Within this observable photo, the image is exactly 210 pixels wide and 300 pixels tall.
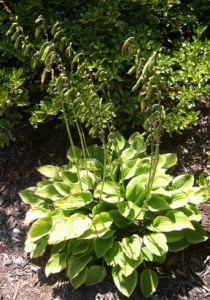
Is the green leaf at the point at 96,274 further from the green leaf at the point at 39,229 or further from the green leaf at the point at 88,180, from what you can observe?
the green leaf at the point at 88,180

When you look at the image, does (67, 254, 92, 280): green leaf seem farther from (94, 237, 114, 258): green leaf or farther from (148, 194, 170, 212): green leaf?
(148, 194, 170, 212): green leaf

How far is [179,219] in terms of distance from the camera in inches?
142

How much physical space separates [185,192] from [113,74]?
1179 mm

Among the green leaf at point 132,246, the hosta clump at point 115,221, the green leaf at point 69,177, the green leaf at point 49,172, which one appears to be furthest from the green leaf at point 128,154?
the green leaf at point 132,246

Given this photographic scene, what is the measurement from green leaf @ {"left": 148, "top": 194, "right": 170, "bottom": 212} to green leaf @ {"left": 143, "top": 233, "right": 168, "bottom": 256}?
19cm

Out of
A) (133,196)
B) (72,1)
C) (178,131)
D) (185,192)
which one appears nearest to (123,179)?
(133,196)

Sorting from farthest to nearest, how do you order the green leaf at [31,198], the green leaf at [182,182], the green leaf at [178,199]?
→ the green leaf at [31,198], the green leaf at [182,182], the green leaf at [178,199]

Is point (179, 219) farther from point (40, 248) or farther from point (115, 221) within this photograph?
point (40, 248)

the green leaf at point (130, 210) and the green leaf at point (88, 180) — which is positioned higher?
the green leaf at point (88, 180)

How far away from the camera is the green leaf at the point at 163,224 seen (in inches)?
138

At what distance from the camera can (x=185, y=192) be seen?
3.73 meters

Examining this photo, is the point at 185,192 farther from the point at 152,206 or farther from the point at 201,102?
the point at 201,102

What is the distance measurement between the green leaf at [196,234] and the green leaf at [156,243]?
0.92 ft

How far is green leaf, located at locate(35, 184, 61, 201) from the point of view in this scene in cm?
387
